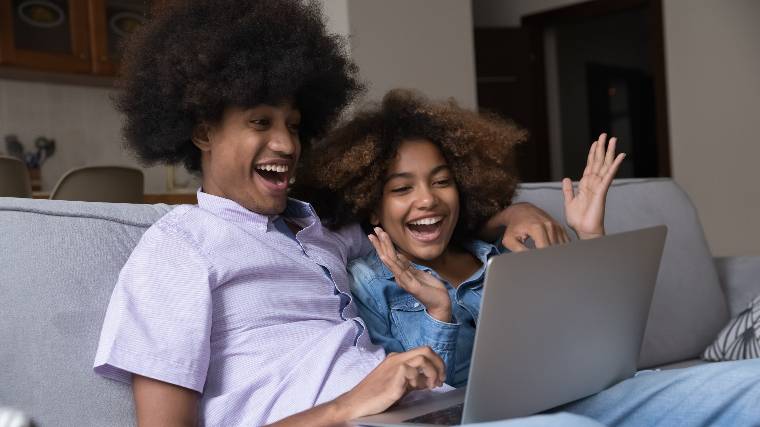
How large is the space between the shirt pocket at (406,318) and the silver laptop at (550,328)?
0.22m

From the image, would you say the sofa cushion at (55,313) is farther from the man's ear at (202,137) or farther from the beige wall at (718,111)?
the beige wall at (718,111)

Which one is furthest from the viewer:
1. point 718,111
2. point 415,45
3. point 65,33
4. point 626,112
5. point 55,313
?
point 626,112

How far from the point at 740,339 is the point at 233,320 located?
1223 mm

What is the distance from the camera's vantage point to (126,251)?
1.32 meters

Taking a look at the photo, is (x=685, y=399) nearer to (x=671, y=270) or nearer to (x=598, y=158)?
(x=598, y=158)

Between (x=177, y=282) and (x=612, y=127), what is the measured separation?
676 centimetres

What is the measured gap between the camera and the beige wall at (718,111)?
4.82 m

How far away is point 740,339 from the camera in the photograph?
1.89 meters

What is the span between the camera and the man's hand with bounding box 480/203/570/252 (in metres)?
1.57

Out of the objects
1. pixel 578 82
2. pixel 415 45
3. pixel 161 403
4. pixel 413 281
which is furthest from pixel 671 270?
pixel 578 82

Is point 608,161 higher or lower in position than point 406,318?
higher

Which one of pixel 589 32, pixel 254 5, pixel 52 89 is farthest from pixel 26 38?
pixel 589 32

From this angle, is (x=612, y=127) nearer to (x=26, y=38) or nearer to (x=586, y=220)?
(x=26, y=38)

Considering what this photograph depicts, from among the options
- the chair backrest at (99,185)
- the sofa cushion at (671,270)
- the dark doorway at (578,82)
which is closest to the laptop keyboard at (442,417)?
the sofa cushion at (671,270)
